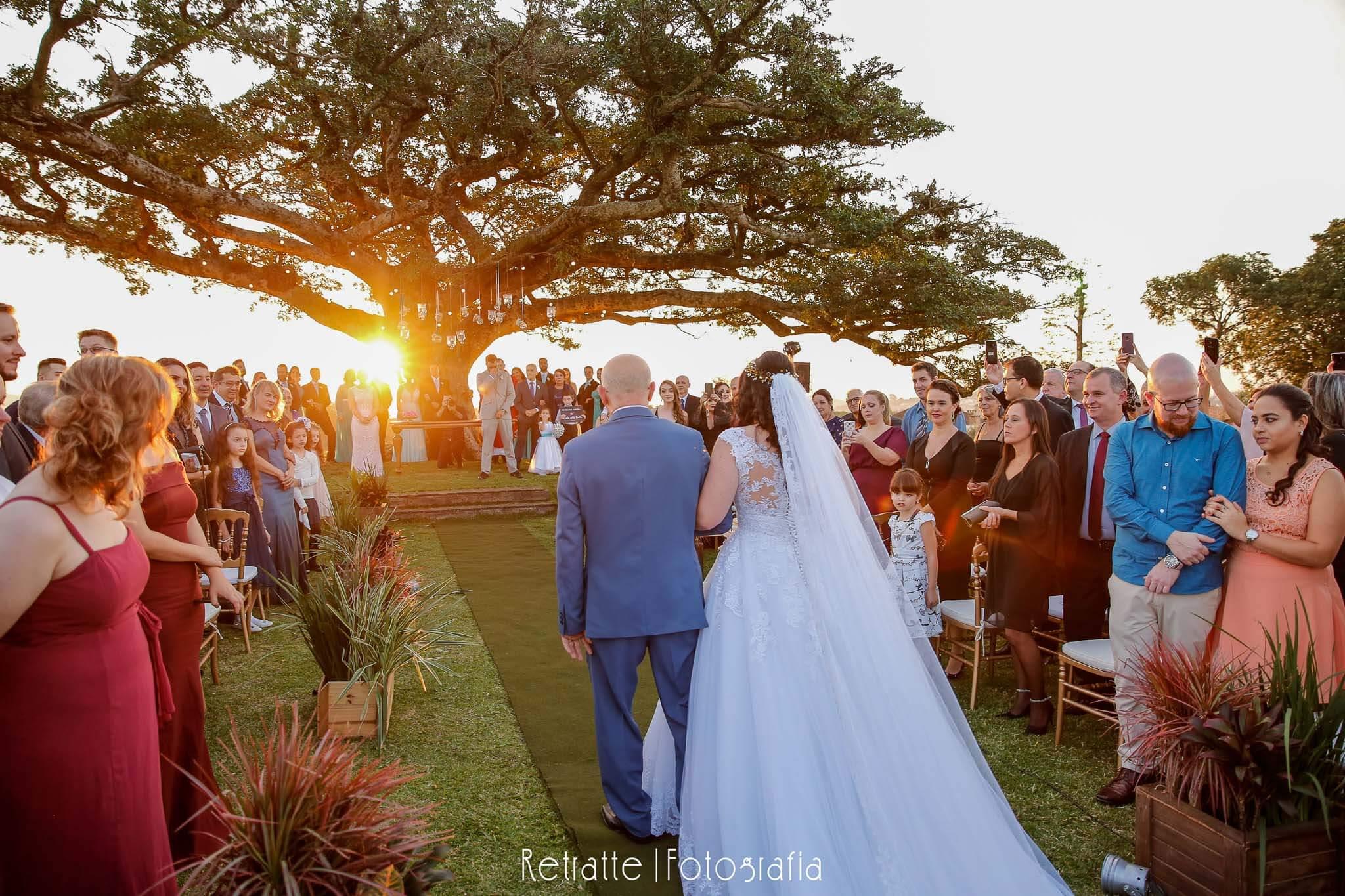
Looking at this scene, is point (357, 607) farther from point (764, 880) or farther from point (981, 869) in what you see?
point (981, 869)

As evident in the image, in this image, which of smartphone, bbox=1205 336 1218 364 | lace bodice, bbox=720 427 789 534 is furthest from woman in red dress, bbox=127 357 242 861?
smartphone, bbox=1205 336 1218 364

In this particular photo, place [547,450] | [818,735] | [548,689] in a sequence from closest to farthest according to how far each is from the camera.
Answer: [818,735] < [548,689] < [547,450]

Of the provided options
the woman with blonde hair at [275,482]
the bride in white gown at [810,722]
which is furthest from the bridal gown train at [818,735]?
the woman with blonde hair at [275,482]

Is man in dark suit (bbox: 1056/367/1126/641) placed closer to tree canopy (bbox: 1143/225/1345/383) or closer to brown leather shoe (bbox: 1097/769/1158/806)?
brown leather shoe (bbox: 1097/769/1158/806)

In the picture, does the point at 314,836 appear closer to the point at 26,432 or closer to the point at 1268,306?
the point at 26,432

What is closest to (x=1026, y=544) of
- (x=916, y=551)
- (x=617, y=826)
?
(x=916, y=551)

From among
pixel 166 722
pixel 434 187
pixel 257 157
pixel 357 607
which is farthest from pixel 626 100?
pixel 166 722

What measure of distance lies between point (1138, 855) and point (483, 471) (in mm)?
12899

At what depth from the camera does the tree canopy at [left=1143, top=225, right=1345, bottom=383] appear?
33625 millimetres

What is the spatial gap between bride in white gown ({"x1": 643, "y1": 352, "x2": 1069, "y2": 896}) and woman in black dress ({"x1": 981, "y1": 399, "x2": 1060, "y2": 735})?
1.49 m

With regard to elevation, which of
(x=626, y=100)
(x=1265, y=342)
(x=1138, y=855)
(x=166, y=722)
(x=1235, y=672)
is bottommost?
(x=1138, y=855)

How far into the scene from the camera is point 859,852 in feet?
9.46

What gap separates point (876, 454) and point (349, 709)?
4279 mm

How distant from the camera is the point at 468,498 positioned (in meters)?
13.1
